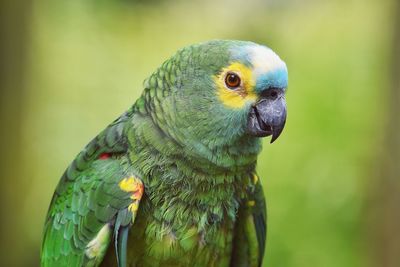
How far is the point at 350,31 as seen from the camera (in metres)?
3.43

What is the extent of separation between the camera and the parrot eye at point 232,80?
1.41m

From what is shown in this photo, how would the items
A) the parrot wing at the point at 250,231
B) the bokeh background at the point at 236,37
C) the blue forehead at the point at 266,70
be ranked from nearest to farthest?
the blue forehead at the point at 266,70 → the parrot wing at the point at 250,231 → the bokeh background at the point at 236,37

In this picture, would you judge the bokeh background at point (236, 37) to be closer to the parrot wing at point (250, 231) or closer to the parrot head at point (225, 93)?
the parrot wing at point (250, 231)

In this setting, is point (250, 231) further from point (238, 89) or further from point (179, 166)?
point (238, 89)

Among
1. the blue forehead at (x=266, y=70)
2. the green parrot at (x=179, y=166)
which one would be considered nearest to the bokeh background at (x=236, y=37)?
the green parrot at (x=179, y=166)

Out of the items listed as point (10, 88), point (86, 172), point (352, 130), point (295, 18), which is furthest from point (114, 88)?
point (86, 172)

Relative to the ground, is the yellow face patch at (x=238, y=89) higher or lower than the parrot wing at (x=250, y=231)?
higher

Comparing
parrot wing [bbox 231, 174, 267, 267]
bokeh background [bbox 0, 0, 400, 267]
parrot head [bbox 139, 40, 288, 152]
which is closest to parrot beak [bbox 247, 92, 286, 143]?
parrot head [bbox 139, 40, 288, 152]

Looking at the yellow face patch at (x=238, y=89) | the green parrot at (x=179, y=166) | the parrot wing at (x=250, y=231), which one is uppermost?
the yellow face patch at (x=238, y=89)

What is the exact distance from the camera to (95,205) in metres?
1.51

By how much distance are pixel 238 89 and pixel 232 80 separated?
→ 0.03 m

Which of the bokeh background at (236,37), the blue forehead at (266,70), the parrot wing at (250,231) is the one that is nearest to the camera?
the blue forehead at (266,70)

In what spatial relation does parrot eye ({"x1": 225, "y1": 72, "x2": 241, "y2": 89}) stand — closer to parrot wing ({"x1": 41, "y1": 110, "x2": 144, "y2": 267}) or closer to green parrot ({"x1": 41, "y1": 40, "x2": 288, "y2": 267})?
green parrot ({"x1": 41, "y1": 40, "x2": 288, "y2": 267})

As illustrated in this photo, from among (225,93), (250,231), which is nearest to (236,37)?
(250,231)
